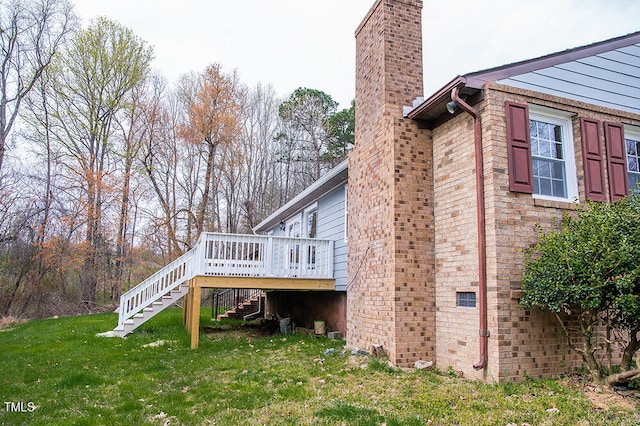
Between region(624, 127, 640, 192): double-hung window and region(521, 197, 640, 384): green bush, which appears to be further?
region(624, 127, 640, 192): double-hung window

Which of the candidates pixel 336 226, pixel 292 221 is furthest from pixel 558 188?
pixel 292 221

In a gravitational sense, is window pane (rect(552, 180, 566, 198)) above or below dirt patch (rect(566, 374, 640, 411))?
above

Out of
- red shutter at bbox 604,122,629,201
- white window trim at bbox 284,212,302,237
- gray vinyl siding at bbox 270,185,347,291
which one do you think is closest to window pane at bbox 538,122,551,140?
red shutter at bbox 604,122,629,201

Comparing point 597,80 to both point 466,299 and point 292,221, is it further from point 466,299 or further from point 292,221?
point 292,221

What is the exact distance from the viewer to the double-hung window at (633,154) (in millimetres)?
7121

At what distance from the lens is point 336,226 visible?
10.9 m

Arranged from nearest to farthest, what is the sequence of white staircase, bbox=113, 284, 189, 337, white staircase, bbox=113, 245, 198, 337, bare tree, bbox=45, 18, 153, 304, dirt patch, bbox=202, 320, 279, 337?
white staircase, bbox=113, 245, 198, 337, white staircase, bbox=113, 284, 189, 337, dirt patch, bbox=202, 320, 279, 337, bare tree, bbox=45, 18, 153, 304

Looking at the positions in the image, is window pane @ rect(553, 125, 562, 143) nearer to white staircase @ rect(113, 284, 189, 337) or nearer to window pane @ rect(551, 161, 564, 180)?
window pane @ rect(551, 161, 564, 180)

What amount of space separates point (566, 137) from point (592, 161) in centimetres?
51

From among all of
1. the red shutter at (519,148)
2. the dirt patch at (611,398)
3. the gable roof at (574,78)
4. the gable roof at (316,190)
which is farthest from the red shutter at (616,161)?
the gable roof at (316,190)

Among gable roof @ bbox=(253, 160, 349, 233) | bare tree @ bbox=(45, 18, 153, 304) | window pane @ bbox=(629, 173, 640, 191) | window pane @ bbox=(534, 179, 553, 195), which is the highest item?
bare tree @ bbox=(45, 18, 153, 304)

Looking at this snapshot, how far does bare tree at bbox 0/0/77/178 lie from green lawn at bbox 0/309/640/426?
14.7 metres

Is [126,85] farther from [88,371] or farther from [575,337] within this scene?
[575,337]

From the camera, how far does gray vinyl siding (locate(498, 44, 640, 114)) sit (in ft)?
21.9
